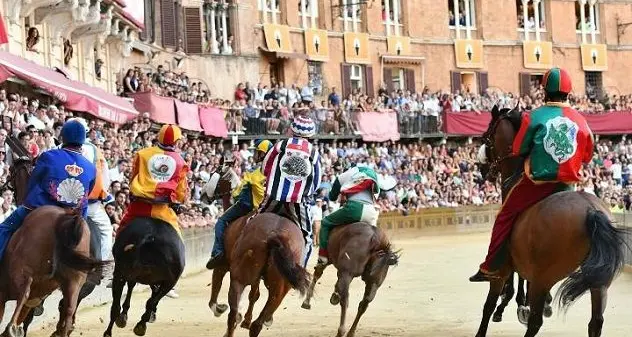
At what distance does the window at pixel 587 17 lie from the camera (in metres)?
62.7

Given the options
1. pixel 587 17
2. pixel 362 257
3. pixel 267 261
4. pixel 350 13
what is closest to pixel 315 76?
pixel 350 13

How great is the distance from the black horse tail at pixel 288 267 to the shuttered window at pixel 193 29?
115 ft

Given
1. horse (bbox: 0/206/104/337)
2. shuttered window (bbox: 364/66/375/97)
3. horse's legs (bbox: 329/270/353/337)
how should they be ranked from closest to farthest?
horse (bbox: 0/206/104/337), horse's legs (bbox: 329/270/353/337), shuttered window (bbox: 364/66/375/97)

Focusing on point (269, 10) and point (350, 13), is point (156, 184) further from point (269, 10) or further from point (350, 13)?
point (350, 13)

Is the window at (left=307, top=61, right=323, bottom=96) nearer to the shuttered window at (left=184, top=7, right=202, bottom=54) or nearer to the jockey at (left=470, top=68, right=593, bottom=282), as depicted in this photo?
the shuttered window at (left=184, top=7, right=202, bottom=54)

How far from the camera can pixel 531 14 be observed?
202ft

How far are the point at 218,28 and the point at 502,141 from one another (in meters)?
36.7

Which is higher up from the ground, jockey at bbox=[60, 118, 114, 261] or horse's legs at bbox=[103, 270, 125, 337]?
jockey at bbox=[60, 118, 114, 261]

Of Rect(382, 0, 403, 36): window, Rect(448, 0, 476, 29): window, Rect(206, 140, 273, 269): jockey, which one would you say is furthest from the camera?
Rect(448, 0, 476, 29): window

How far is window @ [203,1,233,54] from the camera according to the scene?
48.6 metres

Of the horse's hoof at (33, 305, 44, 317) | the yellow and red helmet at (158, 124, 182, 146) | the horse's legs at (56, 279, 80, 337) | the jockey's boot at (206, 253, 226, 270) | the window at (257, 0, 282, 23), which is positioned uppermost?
the window at (257, 0, 282, 23)

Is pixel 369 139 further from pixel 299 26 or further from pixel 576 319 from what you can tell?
pixel 576 319

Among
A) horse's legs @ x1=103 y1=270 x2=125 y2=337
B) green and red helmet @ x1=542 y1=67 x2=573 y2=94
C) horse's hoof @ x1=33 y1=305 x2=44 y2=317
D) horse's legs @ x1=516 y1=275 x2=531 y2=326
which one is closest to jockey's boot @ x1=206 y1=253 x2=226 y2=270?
horse's legs @ x1=103 y1=270 x2=125 y2=337

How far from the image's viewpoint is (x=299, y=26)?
5303 cm
